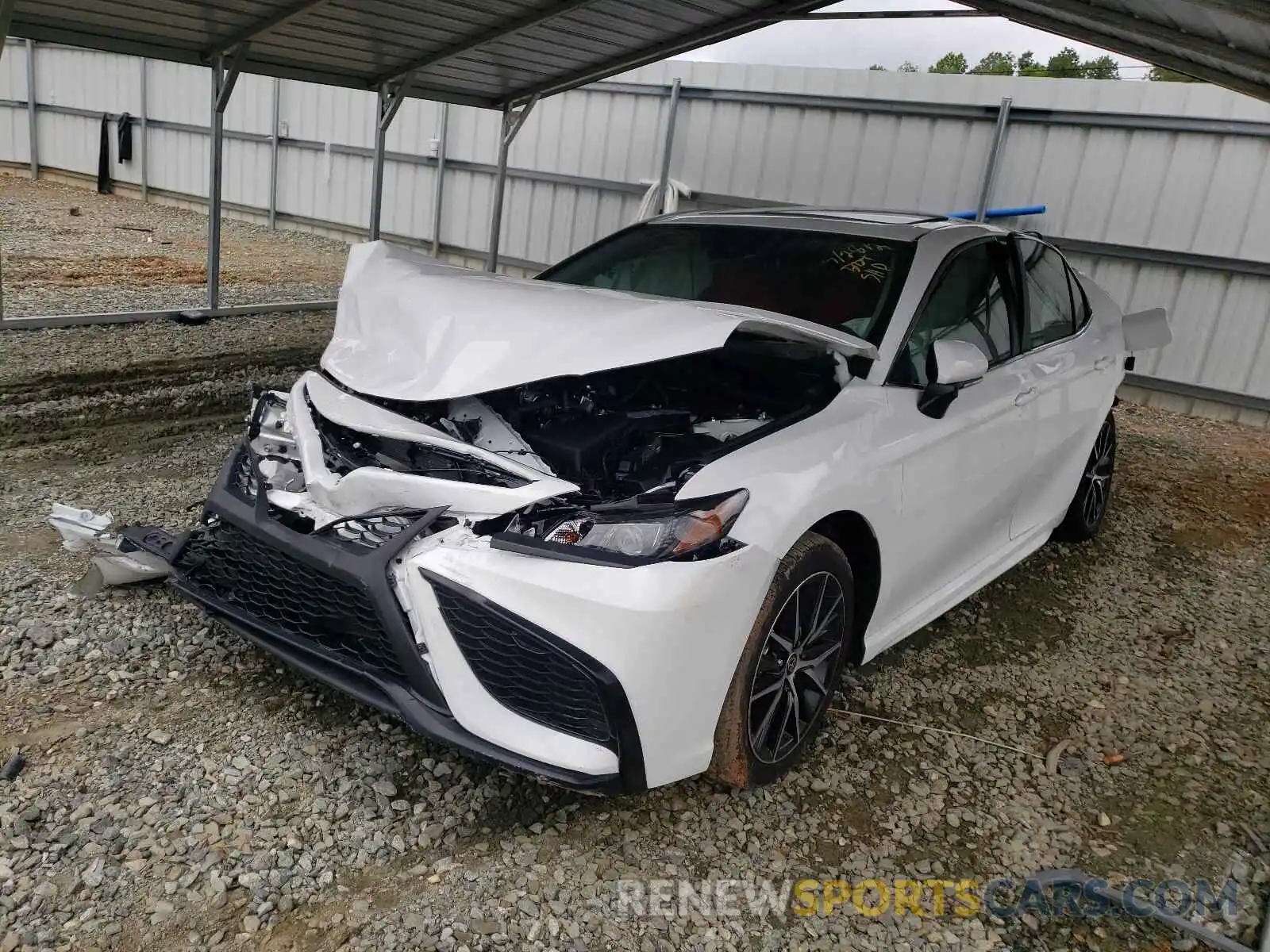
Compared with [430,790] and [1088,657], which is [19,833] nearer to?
[430,790]

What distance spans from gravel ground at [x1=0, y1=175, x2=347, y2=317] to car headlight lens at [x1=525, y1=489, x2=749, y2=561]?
25.4 feet

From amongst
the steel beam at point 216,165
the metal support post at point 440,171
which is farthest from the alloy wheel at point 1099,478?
the metal support post at point 440,171

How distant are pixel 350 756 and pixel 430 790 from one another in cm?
28

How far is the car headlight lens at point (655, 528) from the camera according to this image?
224 cm

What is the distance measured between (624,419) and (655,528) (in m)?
0.67

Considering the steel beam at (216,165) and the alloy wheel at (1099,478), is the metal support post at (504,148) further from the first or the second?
the alloy wheel at (1099,478)

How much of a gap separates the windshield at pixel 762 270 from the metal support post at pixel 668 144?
7195 millimetres

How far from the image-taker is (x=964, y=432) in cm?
319

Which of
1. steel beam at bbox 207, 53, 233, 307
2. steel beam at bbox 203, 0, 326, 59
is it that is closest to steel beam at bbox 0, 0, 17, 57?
steel beam at bbox 203, 0, 326, 59

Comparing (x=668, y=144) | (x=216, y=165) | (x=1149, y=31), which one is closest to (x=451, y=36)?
(x=216, y=165)

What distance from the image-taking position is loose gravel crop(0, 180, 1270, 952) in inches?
84.7

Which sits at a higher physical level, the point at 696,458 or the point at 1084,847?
the point at 696,458

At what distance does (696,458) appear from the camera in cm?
252

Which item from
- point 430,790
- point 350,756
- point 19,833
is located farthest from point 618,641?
point 19,833
